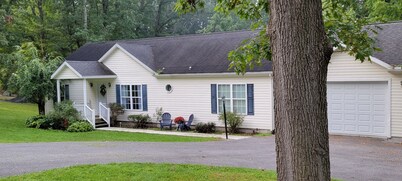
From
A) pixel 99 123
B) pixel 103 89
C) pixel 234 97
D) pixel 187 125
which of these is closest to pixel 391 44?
pixel 234 97

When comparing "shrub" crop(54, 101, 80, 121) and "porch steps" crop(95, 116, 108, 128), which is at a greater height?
"shrub" crop(54, 101, 80, 121)

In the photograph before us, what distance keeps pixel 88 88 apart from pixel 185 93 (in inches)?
231

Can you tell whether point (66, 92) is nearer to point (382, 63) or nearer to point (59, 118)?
point (59, 118)

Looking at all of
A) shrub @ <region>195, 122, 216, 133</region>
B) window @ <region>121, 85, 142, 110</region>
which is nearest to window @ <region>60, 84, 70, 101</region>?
window @ <region>121, 85, 142, 110</region>

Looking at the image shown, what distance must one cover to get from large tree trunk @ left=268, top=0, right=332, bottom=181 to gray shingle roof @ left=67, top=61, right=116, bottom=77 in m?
18.2

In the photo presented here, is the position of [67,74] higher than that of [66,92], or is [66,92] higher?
[67,74]

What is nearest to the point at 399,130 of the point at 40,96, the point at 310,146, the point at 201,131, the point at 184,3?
the point at 201,131

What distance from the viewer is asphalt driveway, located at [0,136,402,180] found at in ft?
29.6

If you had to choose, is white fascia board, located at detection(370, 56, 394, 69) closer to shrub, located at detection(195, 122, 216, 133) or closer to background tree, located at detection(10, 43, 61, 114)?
shrub, located at detection(195, 122, 216, 133)

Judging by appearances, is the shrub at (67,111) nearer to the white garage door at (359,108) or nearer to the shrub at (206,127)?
the shrub at (206,127)

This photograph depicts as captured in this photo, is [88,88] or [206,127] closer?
[206,127]

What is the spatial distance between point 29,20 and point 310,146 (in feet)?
96.1

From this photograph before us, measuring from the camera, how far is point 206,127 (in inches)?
707

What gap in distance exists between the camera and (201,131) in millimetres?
18125
